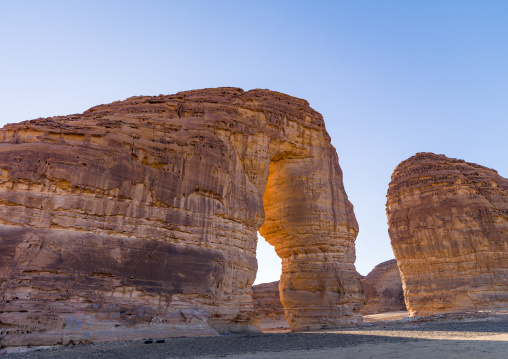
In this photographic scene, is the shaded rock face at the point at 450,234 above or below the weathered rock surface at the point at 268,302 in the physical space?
above

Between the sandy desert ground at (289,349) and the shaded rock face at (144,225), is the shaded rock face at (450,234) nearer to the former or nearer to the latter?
the shaded rock face at (144,225)

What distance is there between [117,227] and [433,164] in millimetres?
28045

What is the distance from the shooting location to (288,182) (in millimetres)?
25031

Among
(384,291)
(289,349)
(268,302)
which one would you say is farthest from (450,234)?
(289,349)

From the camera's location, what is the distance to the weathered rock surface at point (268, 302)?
40.1 m

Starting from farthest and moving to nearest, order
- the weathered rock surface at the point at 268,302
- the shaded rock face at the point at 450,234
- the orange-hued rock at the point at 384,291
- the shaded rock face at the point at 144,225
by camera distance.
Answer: the orange-hued rock at the point at 384,291 < the weathered rock surface at the point at 268,302 < the shaded rock face at the point at 450,234 < the shaded rock face at the point at 144,225

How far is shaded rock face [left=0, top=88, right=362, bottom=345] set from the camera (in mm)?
12562

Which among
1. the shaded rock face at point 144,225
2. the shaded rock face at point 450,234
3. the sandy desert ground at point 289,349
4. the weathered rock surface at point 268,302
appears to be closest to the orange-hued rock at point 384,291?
the weathered rock surface at point 268,302

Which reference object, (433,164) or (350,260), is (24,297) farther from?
(433,164)

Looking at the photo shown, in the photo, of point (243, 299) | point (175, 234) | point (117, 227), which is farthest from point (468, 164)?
point (117, 227)

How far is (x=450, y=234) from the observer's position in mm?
29688

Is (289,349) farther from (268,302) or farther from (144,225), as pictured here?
(268,302)

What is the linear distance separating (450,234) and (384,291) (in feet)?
71.4

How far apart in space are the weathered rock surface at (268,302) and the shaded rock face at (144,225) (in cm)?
1759
